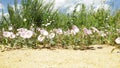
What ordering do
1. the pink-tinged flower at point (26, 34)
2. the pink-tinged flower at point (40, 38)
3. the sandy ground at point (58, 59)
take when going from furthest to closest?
the pink-tinged flower at point (40, 38) → the pink-tinged flower at point (26, 34) → the sandy ground at point (58, 59)

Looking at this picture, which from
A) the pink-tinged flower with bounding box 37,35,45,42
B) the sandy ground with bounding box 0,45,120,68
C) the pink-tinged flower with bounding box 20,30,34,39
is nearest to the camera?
the sandy ground with bounding box 0,45,120,68

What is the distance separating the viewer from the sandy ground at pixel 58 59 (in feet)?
12.5

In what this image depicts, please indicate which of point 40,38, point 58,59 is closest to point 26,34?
point 40,38

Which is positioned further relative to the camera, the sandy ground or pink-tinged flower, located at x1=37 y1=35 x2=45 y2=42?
pink-tinged flower, located at x1=37 y1=35 x2=45 y2=42

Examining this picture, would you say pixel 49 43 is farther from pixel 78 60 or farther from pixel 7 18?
pixel 7 18

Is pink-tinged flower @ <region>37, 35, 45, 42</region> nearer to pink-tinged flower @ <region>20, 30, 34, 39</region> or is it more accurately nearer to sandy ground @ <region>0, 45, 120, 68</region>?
pink-tinged flower @ <region>20, 30, 34, 39</region>

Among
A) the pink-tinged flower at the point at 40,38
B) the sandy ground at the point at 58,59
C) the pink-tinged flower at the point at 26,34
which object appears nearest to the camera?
the sandy ground at the point at 58,59

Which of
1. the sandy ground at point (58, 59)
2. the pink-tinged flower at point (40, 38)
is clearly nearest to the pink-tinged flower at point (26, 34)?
the pink-tinged flower at point (40, 38)

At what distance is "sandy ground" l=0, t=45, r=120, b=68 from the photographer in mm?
3811

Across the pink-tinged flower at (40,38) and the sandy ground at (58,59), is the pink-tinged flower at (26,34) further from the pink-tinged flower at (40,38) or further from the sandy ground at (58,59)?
the sandy ground at (58,59)

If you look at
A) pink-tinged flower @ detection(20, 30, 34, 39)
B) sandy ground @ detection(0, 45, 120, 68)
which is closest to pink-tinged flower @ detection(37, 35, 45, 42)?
pink-tinged flower @ detection(20, 30, 34, 39)

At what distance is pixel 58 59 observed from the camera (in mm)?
4090

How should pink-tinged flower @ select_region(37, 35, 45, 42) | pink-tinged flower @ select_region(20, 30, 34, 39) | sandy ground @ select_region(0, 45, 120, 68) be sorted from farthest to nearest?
pink-tinged flower @ select_region(37, 35, 45, 42), pink-tinged flower @ select_region(20, 30, 34, 39), sandy ground @ select_region(0, 45, 120, 68)

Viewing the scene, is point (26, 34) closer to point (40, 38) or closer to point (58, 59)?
point (40, 38)
